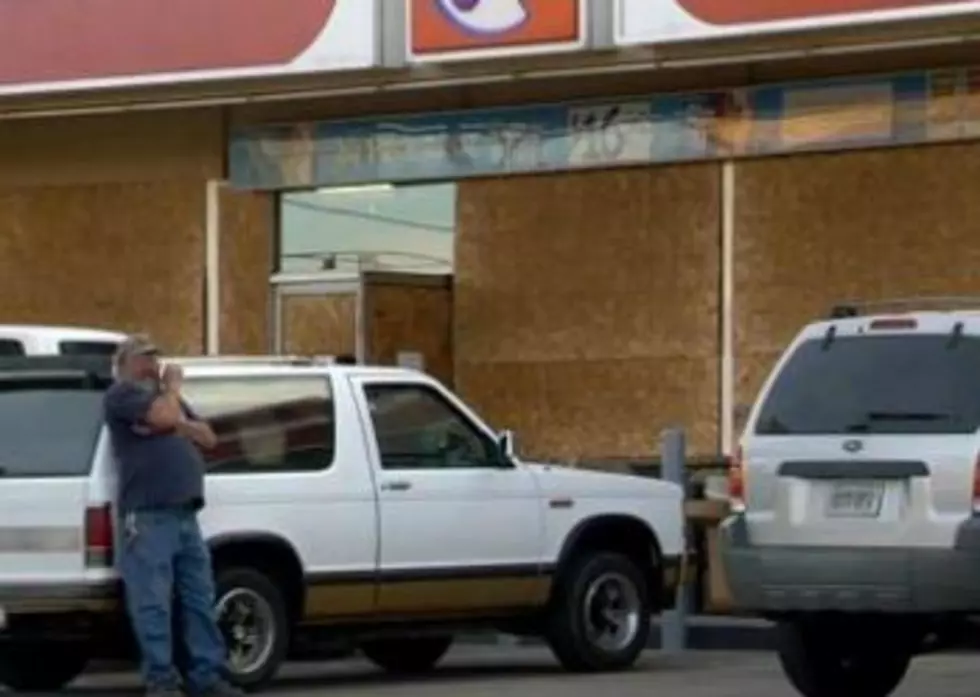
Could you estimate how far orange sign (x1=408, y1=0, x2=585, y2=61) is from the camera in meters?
20.3

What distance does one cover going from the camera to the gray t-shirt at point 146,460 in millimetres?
14703

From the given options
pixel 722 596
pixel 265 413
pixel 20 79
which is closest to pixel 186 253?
pixel 20 79

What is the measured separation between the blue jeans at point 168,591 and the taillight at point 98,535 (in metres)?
0.13

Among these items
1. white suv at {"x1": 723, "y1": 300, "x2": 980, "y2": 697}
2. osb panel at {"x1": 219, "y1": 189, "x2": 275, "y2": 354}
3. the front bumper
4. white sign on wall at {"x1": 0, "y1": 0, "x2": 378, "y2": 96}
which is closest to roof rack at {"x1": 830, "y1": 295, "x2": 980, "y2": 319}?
white suv at {"x1": 723, "y1": 300, "x2": 980, "y2": 697}

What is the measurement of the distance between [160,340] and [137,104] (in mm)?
2755

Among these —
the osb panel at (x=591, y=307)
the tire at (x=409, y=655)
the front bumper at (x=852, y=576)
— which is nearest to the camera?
the front bumper at (x=852, y=576)

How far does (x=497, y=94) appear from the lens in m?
22.8

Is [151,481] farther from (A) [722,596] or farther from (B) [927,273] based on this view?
(B) [927,273]

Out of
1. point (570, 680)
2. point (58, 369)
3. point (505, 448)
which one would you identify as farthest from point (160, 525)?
point (570, 680)

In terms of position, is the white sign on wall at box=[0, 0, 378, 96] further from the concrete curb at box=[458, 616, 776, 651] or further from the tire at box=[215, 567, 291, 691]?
the tire at box=[215, 567, 291, 691]

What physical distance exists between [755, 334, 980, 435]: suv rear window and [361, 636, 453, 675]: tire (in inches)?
186

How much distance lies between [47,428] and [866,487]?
4714 mm

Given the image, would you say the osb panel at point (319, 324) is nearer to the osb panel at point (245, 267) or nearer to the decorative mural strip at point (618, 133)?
the osb panel at point (245, 267)

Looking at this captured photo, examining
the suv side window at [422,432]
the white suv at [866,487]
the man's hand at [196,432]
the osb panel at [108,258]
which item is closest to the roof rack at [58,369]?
the man's hand at [196,432]
